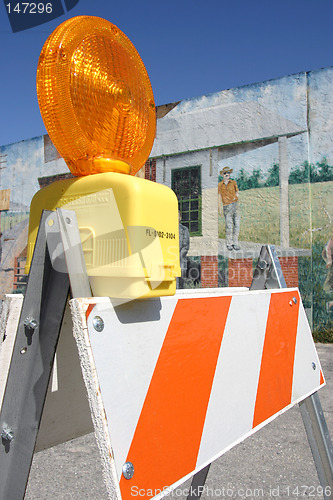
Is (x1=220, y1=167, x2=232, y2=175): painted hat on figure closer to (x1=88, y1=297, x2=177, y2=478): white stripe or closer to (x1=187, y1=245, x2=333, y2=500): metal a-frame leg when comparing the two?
(x1=187, y1=245, x2=333, y2=500): metal a-frame leg

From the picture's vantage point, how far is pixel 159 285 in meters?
0.88

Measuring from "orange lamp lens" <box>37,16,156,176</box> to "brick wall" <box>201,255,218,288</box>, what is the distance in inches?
340

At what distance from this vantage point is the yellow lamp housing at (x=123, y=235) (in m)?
0.83

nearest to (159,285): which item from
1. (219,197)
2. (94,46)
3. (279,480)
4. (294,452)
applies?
(94,46)

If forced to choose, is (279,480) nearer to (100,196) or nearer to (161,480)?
(161,480)

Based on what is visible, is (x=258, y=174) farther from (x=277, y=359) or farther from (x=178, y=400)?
(x=178, y=400)

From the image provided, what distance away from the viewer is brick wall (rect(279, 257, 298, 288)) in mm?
8758

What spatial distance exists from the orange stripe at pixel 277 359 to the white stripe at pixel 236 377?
0.04 meters

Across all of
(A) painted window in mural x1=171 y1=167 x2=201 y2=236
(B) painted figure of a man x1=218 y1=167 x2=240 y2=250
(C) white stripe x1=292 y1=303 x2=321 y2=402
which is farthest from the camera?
(A) painted window in mural x1=171 y1=167 x2=201 y2=236

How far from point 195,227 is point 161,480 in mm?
9288

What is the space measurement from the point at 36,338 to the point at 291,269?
8479 millimetres
